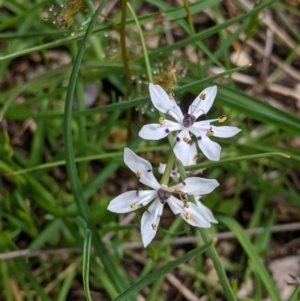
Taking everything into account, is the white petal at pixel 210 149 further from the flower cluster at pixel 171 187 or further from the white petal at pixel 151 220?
the white petal at pixel 151 220

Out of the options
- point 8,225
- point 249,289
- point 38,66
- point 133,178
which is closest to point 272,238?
point 249,289

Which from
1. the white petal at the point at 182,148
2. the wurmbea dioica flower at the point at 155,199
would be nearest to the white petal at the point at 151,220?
the wurmbea dioica flower at the point at 155,199

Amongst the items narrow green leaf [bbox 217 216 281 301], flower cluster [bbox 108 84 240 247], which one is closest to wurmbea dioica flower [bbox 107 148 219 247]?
flower cluster [bbox 108 84 240 247]

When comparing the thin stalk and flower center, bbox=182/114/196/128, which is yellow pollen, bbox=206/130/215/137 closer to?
flower center, bbox=182/114/196/128

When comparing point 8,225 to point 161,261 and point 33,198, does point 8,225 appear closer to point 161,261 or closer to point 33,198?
point 33,198

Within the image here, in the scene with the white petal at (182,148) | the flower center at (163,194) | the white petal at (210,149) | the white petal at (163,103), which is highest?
the white petal at (163,103)

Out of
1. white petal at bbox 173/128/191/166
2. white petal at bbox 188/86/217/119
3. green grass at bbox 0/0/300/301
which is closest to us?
white petal at bbox 173/128/191/166
